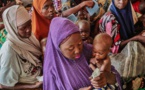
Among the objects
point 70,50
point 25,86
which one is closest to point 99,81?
point 70,50

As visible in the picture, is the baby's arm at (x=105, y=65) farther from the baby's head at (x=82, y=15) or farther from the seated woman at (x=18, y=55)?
the baby's head at (x=82, y=15)

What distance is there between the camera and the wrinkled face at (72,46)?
159 cm

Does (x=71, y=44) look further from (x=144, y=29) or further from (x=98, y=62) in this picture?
(x=144, y=29)

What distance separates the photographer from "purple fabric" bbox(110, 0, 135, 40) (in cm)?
249

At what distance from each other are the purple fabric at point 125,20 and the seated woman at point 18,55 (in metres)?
0.92

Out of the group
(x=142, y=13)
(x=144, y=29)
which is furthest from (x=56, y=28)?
(x=142, y=13)

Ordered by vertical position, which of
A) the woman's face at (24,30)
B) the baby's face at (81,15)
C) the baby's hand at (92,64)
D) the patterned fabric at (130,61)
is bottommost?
the patterned fabric at (130,61)

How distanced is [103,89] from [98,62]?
0.66ft

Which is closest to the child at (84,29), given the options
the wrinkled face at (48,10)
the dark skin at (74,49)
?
the wrinkled face at (48,10)

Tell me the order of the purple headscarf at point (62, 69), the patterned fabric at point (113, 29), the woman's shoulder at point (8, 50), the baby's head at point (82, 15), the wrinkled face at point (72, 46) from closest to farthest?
the wrinkled face at point (72, 46)
the purple headscarf at point (62, 69)
the woman's shoulder at point (8, 50)
the patterned fabric at point (113, 29)
the baby's head at point (82, 15)

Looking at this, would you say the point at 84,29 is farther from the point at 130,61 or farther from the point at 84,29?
the point at 130,61

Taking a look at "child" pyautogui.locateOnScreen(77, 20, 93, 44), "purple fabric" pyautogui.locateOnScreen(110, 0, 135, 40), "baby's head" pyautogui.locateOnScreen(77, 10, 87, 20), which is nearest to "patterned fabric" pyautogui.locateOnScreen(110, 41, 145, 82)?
"purple fabric" pyautogui.locateOnScreen(110, 0, 135, 40)

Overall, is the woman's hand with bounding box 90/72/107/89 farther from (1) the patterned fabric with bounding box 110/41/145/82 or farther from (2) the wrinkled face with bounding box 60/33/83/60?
A: (1) the patterned fabric with bounding box 110/41/145/82

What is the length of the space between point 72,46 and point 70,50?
3cm
